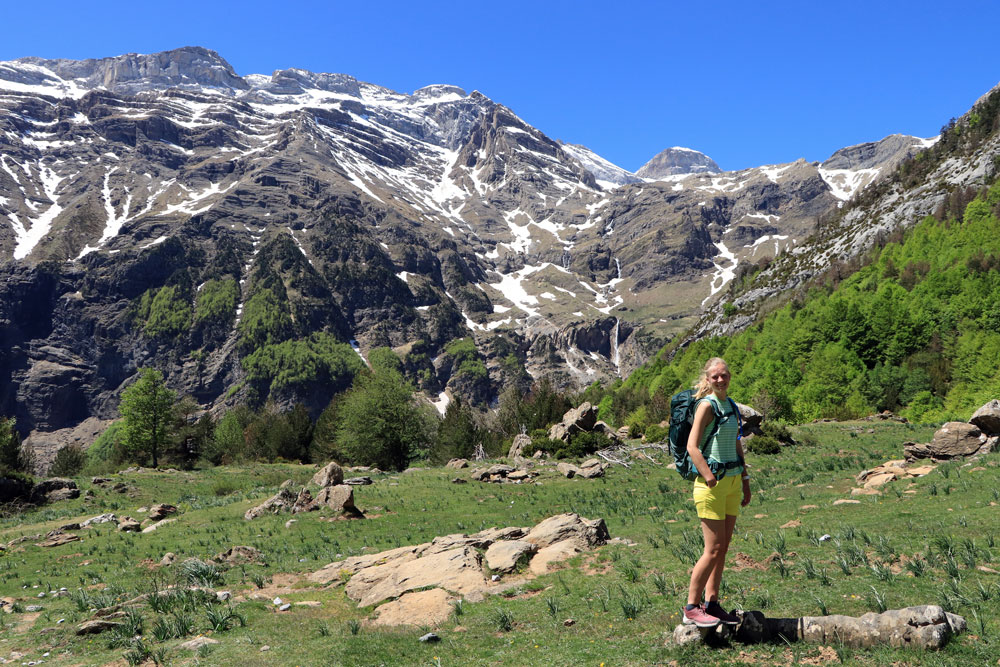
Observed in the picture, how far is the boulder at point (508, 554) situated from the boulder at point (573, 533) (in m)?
0.50

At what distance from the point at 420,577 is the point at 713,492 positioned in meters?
8.91

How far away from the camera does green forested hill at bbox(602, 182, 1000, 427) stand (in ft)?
182

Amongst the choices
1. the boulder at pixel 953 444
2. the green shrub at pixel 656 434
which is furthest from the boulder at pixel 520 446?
the boulder at pixel 953 444

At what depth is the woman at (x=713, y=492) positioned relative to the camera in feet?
25.0

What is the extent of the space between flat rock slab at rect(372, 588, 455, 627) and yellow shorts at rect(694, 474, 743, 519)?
6391mm

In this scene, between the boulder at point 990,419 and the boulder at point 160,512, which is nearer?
the boulder at point 990,419

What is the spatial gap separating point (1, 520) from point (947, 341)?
87.8m

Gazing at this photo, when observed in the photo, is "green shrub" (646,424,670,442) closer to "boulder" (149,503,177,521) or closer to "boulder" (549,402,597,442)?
"boulder" (549,402,597,442)

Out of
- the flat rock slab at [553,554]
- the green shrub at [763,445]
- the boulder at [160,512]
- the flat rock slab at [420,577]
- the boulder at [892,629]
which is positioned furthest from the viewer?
the green shrub at [763,445]

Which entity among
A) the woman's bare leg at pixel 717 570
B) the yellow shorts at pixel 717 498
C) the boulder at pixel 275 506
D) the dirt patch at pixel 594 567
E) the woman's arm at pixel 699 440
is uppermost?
the woman's arm at pixel 699 440

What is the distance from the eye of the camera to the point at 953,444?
24.7 metres

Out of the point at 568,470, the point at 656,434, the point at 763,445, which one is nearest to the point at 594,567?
the point at 568,470

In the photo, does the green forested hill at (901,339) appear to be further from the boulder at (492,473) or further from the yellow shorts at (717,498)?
the yellow shorts at (717,498)

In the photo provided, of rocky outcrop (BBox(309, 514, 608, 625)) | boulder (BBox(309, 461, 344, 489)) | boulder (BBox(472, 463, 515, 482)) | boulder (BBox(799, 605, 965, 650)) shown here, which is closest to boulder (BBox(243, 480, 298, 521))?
boulder (BBox(309, 461, 344, 489))
